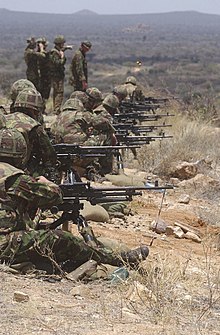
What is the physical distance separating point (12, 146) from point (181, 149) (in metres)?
6.56

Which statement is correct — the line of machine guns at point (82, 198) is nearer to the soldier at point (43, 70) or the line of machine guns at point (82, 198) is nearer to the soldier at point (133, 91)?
the soldier at point (133, 91)

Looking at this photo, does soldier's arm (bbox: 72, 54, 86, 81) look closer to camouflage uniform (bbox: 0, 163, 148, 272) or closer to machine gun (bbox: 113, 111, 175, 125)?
machine gun (bbox: 113, 111, 175, 125)

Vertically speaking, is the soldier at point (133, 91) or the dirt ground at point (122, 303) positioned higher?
the dirt ground at point (122, 303)

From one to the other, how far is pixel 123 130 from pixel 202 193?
164 cm

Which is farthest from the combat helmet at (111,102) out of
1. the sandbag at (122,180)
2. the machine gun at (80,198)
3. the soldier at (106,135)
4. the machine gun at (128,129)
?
the machine gun at (80,198)

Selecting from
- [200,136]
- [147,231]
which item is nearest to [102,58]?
[200,136]

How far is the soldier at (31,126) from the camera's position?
5578 mm

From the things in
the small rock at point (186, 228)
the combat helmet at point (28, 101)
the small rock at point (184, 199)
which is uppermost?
the combat helmet at point (28, 101)

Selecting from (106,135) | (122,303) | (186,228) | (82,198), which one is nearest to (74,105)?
(106,135)

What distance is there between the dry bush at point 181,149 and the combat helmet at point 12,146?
5.68m

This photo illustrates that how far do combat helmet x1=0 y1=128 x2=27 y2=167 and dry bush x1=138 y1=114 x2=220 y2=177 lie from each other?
5.68m

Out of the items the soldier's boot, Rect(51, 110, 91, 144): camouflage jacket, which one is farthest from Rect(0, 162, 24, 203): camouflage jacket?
Rect(51, 110, 91, 144): camouflage jacket

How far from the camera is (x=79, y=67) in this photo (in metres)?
13.3

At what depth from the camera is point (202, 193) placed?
9844 mm
